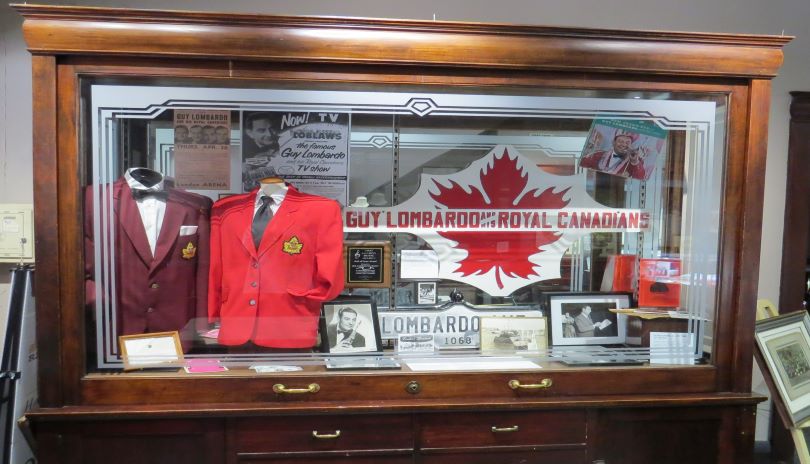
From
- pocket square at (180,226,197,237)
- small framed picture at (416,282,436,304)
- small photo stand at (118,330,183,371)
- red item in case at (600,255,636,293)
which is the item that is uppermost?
pocket square at (180,226,197,237)

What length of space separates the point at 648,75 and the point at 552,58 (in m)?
0.36

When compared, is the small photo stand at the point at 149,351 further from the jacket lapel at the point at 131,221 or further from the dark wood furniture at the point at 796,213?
the dark wood furniture at the point at 796,213

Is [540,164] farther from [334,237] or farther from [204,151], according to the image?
[204,151]

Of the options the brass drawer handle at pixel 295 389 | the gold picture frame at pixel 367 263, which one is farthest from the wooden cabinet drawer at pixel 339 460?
the gold picture frame at pixel 367 263

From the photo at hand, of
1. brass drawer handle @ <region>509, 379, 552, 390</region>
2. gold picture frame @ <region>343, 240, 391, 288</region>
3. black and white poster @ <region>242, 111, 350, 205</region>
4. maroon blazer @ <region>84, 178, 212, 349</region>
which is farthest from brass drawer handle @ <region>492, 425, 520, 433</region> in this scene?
maroon blazer @ <region>84, 178, 212, 349</region>

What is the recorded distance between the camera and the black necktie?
196 centimetres

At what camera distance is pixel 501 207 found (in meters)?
2.10

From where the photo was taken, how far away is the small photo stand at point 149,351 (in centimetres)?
183

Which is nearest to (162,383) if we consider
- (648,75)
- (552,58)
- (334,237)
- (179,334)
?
(179,334)

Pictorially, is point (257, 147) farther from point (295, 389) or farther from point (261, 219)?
point (295, 389)

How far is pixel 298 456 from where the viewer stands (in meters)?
1.81

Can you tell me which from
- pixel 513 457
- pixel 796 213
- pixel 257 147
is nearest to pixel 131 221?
pixel 257 147

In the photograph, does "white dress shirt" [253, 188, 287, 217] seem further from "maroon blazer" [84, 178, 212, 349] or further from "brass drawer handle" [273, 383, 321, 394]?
"brass drawer handle" [273, 383, 321, 394]

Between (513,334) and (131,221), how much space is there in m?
1.44
